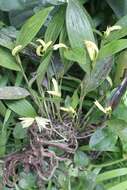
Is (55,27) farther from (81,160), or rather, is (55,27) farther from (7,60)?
(81,160)

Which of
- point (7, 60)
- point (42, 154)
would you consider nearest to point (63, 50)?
point (7, 60)

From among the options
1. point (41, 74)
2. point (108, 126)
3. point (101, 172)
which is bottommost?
point (101, 172)

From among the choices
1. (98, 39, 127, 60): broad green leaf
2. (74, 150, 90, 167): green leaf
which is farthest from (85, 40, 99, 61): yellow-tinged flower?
(74, 150, 90, 167): green leaf

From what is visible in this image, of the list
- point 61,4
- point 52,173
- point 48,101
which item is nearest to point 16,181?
point 52,173

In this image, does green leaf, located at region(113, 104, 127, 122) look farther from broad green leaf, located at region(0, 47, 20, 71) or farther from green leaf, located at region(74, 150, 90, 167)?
broad green leaf, located at region(0, 47, 20, 71)

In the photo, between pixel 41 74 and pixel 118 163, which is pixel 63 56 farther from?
pixel 118 163

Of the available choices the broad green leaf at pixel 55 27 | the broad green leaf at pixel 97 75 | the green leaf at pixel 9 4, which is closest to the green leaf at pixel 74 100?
the broad green leaf at pixel 97 75
